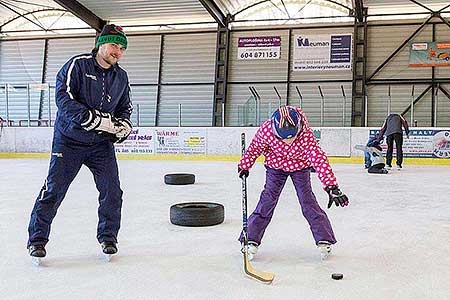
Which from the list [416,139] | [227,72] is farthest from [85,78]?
[227,72]

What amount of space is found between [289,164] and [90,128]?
1.15m

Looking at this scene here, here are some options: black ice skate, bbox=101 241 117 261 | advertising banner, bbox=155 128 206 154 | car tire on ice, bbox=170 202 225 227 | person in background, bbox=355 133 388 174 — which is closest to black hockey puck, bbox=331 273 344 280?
black ice skate, bbox=101 241 117 261

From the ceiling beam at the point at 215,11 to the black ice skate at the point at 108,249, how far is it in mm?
12837

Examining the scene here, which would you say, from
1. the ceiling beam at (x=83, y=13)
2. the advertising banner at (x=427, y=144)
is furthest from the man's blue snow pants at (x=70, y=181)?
the ceiling beam at (x=83, y=13)

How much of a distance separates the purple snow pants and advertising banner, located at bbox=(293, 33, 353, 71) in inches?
531

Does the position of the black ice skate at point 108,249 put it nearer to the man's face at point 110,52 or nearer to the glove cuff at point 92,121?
the glove cuff at point 92,121

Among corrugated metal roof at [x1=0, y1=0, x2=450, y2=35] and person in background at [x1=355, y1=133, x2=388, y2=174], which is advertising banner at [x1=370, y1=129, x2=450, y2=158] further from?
corrugated metal roof at [x1=0, y1=0, x2=450, y2=35]

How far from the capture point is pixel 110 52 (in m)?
2.63

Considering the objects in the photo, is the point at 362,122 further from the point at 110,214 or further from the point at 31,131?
the point at 110,214

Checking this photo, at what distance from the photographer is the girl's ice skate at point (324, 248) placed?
2893mm

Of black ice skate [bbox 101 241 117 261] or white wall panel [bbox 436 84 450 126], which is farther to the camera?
white wall panel [bbox 436 84 450 126]

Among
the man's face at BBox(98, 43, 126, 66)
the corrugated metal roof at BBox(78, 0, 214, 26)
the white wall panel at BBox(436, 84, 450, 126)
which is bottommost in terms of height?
the man's face at BBox(98, 43, 126, 66)

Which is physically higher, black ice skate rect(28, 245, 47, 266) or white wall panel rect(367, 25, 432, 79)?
white wall panel rect(367, 25, 432, 79)

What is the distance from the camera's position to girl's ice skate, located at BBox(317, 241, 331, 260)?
2.89 m
